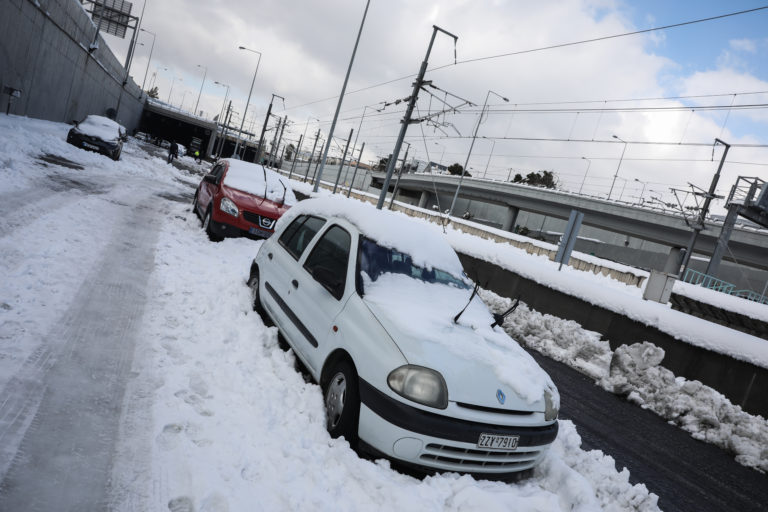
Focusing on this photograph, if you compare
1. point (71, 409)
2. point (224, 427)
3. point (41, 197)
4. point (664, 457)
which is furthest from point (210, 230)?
point (664, 457)

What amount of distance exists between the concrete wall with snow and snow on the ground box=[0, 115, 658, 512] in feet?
51.3

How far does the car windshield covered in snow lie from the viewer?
162 inches

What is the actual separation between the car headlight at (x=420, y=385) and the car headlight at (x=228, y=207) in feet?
22.8

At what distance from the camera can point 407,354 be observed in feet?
10.3

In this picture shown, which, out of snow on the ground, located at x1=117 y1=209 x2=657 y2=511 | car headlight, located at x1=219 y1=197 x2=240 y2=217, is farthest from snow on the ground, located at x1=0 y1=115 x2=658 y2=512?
car headlight, located at x1=219 y1=197 x2=240 y2=217

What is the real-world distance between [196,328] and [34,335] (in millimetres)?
1333

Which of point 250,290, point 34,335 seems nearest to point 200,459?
point 34,335

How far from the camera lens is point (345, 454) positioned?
10.2 ft

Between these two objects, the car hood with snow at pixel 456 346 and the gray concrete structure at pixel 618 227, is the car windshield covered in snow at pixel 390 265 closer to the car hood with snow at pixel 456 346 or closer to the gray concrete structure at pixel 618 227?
the car hood with snow at pixel 456 346

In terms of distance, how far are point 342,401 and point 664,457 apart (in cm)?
410

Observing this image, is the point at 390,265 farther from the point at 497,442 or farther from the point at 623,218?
the point at 623,218

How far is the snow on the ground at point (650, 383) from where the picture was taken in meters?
6.04

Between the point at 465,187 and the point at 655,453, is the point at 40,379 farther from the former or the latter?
the point at 465,187

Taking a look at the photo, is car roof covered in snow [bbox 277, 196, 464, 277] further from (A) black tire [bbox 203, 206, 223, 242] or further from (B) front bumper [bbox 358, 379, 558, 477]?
(A) black tire [bbox 203, 206, 223, 242]
